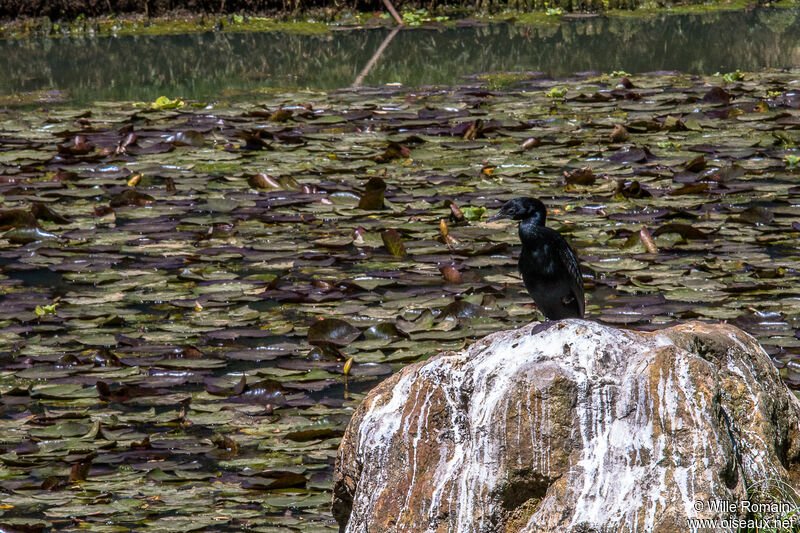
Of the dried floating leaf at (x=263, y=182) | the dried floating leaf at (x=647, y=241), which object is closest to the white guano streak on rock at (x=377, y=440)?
the dried floating leaf at (x=647, y=241)

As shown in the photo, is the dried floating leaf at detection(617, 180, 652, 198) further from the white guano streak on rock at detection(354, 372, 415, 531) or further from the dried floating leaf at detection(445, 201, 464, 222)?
the white guano streak on rock at detection(354, 372, 415, 531)

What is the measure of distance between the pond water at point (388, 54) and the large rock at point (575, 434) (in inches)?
303

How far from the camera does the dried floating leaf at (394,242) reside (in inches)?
201

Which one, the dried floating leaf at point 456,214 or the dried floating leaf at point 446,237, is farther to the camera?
the dried floating leaf at point 456,214

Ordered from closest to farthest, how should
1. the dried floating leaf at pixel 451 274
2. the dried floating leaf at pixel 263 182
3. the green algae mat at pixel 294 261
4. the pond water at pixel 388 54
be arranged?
the green algae mat at pixel 294 261 → the dried floating leaf at pixel 451 274 → the dried floating leaf at pixel 263 182 → the pond water at pixel 388 54

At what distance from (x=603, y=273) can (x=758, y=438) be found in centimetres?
245

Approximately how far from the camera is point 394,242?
511cm

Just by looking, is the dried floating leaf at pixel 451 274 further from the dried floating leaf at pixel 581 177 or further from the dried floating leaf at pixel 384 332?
the dried floating leaf at pixel 581 177

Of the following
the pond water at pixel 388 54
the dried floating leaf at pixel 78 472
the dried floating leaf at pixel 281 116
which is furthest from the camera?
the pond water at pixel 388 54

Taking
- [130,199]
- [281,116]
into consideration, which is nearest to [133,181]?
[130,199]

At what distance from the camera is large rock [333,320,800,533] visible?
82.1 inches

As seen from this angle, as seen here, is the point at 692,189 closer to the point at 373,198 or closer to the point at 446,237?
the point at 446,237

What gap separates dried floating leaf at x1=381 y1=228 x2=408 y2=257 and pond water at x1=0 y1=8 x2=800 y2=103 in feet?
16.4

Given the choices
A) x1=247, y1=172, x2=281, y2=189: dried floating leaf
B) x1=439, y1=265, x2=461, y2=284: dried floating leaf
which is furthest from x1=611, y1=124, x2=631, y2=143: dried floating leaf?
x1=439, y1=265, x2=461, y2=284: dried floating leaf
